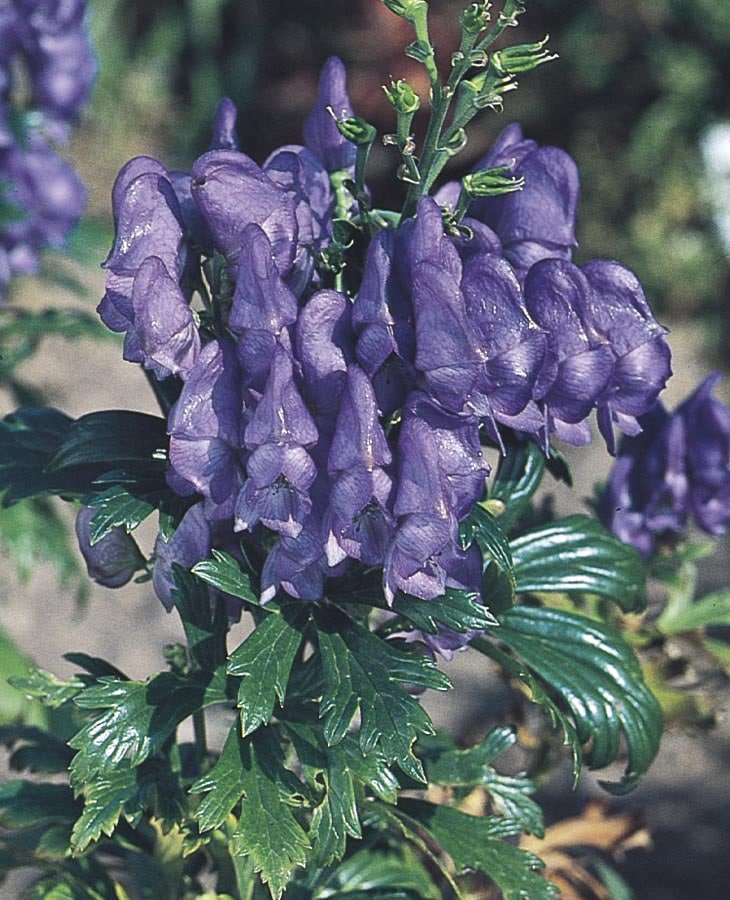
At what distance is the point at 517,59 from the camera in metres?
0.80

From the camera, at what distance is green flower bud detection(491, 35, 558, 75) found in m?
0.79

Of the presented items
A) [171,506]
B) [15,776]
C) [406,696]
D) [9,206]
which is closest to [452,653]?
[406,696]

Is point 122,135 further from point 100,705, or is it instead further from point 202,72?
point 100,705

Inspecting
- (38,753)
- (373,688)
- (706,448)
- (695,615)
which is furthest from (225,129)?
(695,615)

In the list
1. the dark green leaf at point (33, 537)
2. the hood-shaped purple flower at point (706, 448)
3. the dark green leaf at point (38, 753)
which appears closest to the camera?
the dark green leaf at point (38, 753)

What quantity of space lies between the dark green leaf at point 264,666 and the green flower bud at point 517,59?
385mm

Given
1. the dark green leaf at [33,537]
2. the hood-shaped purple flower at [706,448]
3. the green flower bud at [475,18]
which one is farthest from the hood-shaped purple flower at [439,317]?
the dark green leaf at [33,537]

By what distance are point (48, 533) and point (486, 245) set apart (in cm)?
131

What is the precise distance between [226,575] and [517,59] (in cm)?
38

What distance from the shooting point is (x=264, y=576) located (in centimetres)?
85

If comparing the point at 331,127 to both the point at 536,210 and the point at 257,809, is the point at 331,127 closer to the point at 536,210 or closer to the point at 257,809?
the point at 536,210

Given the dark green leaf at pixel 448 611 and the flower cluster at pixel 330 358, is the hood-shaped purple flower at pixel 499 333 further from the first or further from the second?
the dark green leaf at pixel 448 611

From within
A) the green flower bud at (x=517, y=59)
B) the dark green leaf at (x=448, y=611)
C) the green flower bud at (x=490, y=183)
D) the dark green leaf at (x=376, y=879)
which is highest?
the green flower bud at (x=517, y=59)

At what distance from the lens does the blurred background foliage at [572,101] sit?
13.9ft
